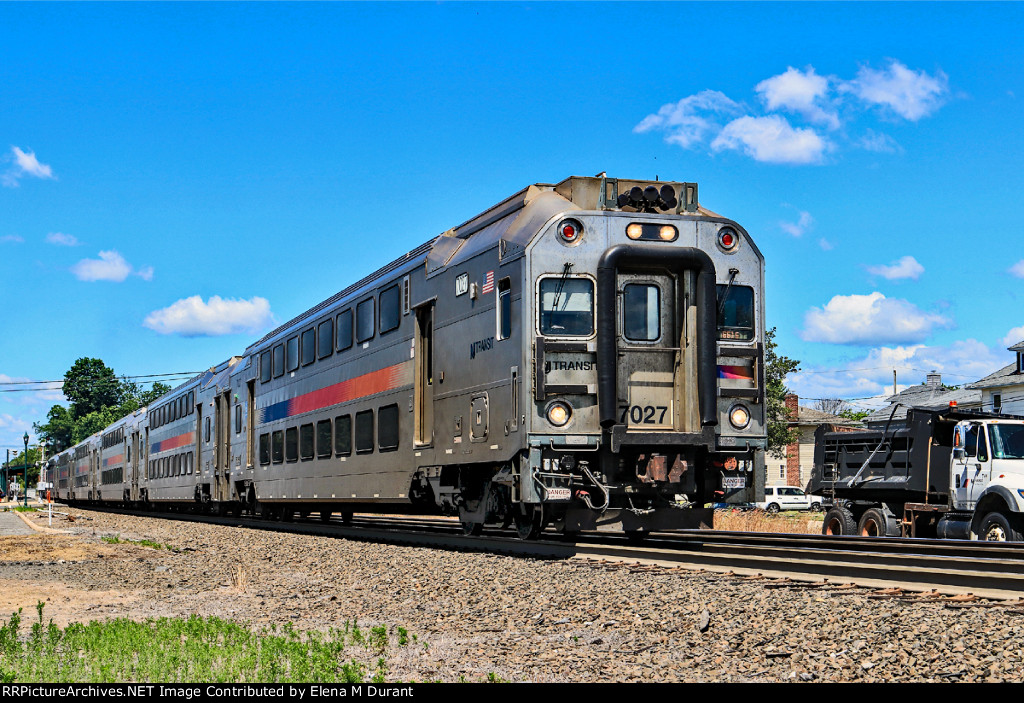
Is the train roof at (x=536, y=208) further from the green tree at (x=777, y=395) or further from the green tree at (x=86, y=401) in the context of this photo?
the green tree at (x=86, y=401)

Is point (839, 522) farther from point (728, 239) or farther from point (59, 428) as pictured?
point (59, 428)

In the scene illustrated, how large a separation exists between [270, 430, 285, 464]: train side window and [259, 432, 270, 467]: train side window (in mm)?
383

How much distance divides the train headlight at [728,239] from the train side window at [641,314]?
1.10m

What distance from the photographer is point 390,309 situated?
1762cm

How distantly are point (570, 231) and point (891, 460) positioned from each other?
8.79 m

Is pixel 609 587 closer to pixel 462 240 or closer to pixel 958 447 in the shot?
pixel 462 240

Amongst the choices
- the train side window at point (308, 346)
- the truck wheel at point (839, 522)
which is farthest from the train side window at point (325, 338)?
the truck wheel at point (839, 522)

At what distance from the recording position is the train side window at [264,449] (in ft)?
81.2

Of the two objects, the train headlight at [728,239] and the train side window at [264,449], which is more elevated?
the train headlight at [728,239]

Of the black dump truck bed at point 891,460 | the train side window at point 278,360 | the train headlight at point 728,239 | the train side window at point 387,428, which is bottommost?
the black dump truck bed at point 891,460

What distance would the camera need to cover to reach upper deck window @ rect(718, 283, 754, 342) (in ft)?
44.8

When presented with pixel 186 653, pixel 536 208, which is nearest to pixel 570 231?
pixel 536 208

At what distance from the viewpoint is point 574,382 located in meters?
13.0

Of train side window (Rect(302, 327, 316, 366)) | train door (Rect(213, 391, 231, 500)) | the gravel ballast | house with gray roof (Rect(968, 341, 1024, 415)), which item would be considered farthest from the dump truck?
house with gray roof (Rect(968, 341, 1024, 415))
